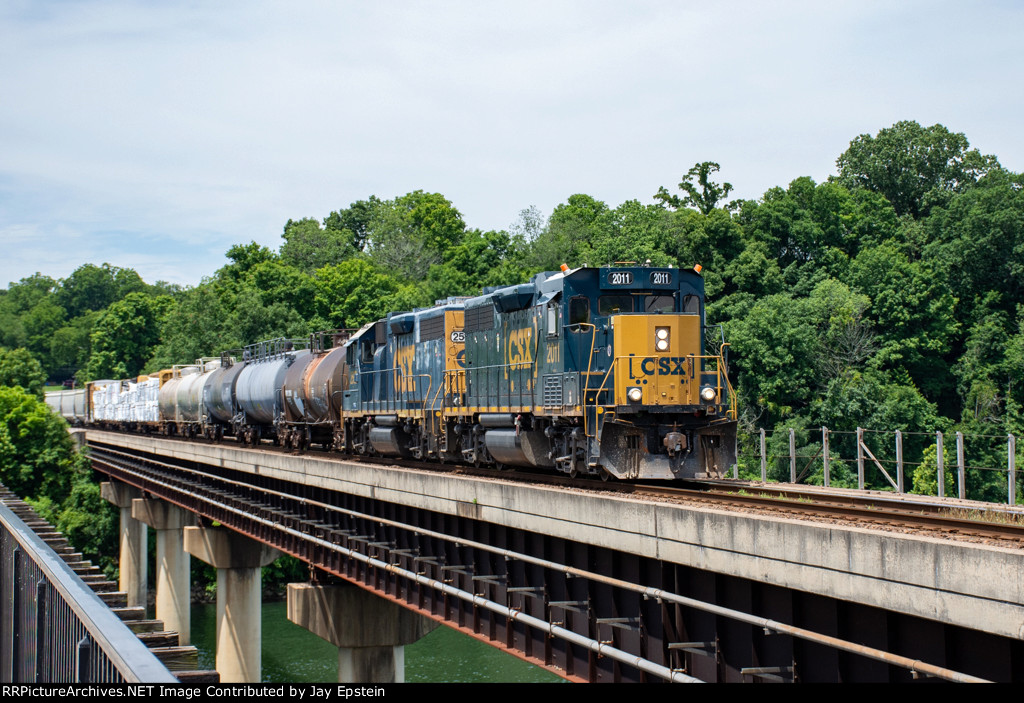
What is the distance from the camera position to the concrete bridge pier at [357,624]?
27016mm

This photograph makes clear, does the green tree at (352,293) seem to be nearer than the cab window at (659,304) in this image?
No

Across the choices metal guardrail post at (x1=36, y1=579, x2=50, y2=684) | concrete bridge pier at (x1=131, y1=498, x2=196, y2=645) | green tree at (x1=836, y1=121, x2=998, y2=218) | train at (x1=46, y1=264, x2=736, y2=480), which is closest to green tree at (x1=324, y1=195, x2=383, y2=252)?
green tree at (x1=836, y1=121, x2=998, y2=218)

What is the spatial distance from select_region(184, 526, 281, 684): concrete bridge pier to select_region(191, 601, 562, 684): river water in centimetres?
362

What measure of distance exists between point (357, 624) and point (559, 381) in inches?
491

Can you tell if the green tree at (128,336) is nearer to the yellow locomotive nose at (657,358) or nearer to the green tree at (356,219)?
the green tree at (356,219)

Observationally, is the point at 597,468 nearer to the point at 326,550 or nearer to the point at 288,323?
the point at 326,550

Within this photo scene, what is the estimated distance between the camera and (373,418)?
28078mm

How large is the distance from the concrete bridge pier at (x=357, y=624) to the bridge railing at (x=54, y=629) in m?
17.4

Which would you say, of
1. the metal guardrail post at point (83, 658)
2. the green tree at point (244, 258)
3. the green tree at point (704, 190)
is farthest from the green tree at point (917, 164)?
the metal guardrail post at point (83, 658)

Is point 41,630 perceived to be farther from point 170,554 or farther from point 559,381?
point 170,554

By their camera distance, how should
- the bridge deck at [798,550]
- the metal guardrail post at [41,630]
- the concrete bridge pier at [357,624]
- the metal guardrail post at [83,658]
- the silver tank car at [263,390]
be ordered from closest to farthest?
the metal guardrail post at [83,658] → the metal guardrail post at [41,630] → the bridge deck at [798,550] → the concrete bridge pier at [357,624] → the silver tank car at [263,390]

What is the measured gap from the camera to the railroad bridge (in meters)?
7.64

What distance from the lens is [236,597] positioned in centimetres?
4212

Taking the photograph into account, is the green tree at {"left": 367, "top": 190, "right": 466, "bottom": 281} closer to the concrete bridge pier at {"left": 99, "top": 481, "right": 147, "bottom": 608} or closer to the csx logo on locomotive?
the concrete bridge pier at {"left": 99, "top": 481, "right": 147, "bottom": 608}
